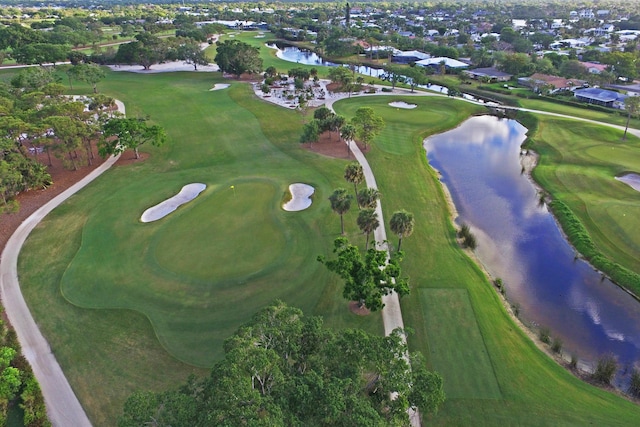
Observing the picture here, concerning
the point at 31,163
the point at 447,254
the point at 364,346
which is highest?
the point at 364,346

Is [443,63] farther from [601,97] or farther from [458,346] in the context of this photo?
[458,346]

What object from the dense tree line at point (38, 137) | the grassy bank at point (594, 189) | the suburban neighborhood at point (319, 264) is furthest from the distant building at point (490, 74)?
the dense tree line at point (38, 137)

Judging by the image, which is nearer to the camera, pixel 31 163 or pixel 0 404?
pixel 0 404

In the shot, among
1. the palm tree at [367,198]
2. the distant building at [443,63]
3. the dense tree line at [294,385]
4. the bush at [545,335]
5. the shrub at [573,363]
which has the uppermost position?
the dense tree line at [294,385]

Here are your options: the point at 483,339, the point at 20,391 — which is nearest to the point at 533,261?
the point at 483,339

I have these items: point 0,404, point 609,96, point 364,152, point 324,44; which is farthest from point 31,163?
point 324,44

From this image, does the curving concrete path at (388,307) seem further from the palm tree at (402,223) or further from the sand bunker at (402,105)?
the sand bunker at (402,105)

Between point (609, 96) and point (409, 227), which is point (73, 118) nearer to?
point (409, 227)
